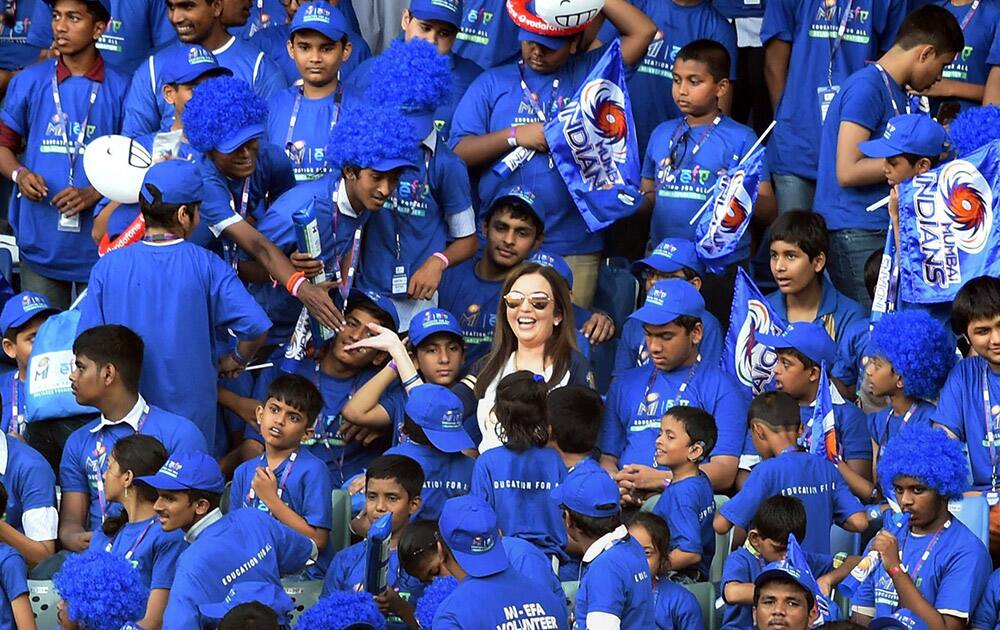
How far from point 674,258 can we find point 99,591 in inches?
138

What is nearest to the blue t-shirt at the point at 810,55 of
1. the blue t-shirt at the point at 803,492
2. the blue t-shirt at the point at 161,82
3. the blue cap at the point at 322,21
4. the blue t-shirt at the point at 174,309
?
the blue cap at the point at 322,21

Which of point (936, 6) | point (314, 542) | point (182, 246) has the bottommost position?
point (314, 542)

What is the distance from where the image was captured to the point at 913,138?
9242 mm

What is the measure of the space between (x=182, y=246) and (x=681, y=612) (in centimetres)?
264

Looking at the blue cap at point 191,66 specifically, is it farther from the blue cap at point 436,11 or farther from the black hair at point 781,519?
the black hair at point 781,519

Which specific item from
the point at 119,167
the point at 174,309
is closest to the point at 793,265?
the point at 174,309

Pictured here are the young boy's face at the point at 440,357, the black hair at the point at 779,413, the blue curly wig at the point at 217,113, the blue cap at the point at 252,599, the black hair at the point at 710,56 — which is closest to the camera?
the blue cap at the point at 252,599

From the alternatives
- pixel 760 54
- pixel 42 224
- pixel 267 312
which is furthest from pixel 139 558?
pixel 760 54

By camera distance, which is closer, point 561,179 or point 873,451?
point 873,451

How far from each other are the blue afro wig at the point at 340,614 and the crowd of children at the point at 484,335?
1cm

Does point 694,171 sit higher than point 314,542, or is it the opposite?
point 694,171

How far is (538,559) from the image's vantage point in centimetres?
750

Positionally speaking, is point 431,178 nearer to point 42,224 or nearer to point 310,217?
point 310,217

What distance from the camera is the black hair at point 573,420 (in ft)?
27.9
